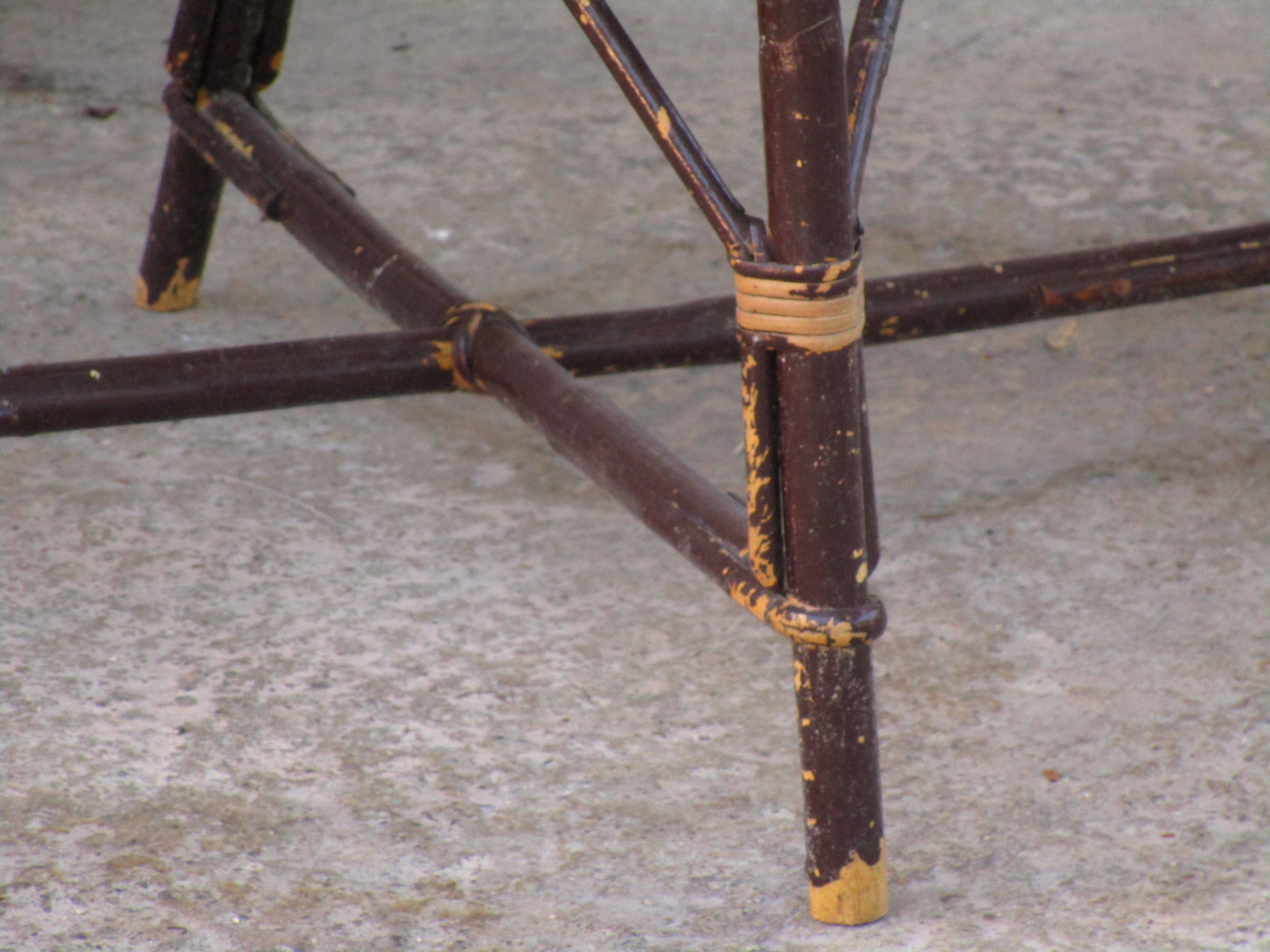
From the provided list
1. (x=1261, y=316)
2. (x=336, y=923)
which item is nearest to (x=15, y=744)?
(x=336, y=923)

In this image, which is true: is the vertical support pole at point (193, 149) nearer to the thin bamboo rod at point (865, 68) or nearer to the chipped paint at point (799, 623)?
the thin bamboo rod at point (865, 68)

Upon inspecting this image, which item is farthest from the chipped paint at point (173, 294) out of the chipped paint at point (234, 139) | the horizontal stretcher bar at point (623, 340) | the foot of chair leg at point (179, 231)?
the horizontal stretcher bar at point (623, 340)

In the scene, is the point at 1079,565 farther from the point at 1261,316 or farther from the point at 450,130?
the point at 450,130

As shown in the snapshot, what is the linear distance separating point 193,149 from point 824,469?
4.90ft

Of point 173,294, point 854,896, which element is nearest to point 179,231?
point 173,294

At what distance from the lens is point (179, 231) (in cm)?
256

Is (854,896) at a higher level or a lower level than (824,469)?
lower

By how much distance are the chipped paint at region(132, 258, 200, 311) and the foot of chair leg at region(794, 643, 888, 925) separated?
1.61 m

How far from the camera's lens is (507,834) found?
1498 mm

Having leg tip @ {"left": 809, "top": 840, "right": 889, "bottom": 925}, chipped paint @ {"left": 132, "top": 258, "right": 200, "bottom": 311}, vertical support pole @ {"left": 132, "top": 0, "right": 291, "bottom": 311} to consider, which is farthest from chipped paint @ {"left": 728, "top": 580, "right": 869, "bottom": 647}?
chipped paint @ {"left": 132, "top": 258, "right": 200, "bottom": 311}

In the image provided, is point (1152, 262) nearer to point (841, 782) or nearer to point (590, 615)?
point (590, 615)

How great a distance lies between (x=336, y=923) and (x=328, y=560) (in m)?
0.67

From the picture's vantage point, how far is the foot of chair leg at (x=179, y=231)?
8.15ft

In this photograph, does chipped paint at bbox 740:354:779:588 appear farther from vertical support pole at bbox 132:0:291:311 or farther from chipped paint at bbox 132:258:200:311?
chipped paint at bbox 132:258:200:311
